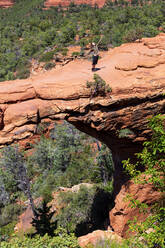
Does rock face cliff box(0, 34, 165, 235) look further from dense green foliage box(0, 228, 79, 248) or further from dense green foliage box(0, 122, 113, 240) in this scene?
dense green foliage box(0, 122, 113, 240)

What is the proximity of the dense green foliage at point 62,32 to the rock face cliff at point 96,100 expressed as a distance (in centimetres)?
3540

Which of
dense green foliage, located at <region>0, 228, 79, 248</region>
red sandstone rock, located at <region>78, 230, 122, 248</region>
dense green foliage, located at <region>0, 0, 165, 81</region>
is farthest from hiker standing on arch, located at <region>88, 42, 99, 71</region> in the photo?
dense green foliage, located at <region>0, 0, 165, 81</region>

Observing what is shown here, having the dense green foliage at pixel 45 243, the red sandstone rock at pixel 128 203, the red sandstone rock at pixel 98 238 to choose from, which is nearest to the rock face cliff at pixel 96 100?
the red sandstone rock at pixel 128 203

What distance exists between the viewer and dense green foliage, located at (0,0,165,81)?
165 ft

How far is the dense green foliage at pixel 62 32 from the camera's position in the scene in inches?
1976

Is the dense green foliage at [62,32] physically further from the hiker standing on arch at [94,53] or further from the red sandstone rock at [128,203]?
the red sandstone rock at [128,203]

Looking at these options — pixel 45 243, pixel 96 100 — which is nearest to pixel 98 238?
pixel 45 243

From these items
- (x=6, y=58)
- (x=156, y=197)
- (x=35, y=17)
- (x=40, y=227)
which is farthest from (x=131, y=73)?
(x=35, y=17)

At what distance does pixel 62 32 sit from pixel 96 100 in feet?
172

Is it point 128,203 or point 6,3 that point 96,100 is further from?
point 6,3

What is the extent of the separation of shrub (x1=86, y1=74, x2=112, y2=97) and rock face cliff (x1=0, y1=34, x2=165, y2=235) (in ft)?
0.65

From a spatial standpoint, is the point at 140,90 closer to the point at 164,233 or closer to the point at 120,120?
the point at 120,120

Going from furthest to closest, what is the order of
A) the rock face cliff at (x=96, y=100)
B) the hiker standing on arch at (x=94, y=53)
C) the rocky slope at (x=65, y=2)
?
1. the rocky slope at (x=65, y=2)
2. the hiker standing on arch at (x=94, y=53)
3. the rock face cliff at (x=96, y=100)

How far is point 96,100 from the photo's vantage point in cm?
959
